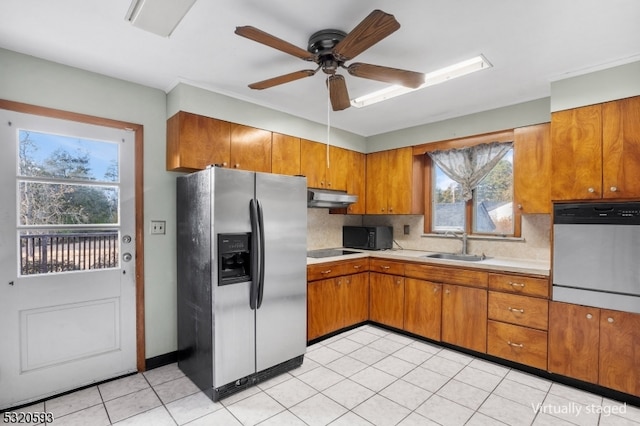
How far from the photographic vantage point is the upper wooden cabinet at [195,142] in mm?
2697

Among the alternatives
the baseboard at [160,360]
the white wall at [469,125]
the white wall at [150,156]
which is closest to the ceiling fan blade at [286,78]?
the white wall at [150,156]

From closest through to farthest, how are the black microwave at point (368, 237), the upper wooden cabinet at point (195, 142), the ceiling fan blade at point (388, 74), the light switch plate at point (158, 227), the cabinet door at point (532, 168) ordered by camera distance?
the ceiling fan blade at point (388, 74)
the upper wooden cabinet at point (195, 142)
the light switch plate at point (158, 227)
the cabinet door at point (532, 168)
the black microwave at point (368, 237)

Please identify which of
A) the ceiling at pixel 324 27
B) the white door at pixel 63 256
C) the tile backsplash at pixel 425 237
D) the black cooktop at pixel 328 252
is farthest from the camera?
the black cooktop at pixel 328 252

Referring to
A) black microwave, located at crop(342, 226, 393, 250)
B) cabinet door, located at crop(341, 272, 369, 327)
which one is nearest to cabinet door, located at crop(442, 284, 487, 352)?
cabinet door, located at crop(341, 272, 369, 327)

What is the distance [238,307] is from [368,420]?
1.22 meters

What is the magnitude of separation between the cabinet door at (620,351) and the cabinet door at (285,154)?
301cm

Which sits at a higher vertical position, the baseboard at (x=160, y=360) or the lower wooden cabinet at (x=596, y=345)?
the lower wooden cabinet at (x=596, y=345)

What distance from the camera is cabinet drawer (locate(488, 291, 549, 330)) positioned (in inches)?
104

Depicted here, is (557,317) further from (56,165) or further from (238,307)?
(56,165)

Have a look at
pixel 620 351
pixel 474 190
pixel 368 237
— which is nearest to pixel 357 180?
pixel 368 237

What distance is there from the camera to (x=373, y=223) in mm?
4711

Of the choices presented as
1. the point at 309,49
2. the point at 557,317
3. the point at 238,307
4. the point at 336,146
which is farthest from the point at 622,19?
the point at 238,307

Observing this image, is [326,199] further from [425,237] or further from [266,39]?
[266,39]

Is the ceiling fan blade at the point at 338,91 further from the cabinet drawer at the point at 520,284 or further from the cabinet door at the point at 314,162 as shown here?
the cabinet drawer at the point at 520,284
